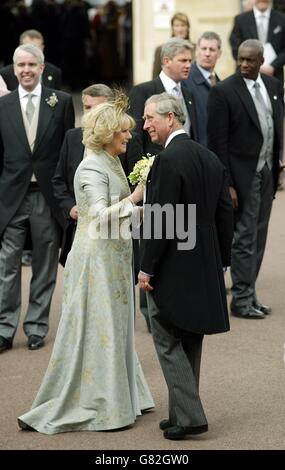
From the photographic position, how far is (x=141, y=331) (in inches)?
406

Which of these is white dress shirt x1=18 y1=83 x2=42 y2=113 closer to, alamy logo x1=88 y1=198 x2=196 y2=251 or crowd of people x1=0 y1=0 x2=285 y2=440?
crowd of people x1=0 y1=0 x2=285 y2=440

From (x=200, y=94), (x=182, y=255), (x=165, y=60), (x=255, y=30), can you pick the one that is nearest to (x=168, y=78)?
(x=165, y=60)

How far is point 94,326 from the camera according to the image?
305 inches

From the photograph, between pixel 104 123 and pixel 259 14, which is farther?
pixel 259 14

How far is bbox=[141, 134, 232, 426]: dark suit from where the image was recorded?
731 centimetres

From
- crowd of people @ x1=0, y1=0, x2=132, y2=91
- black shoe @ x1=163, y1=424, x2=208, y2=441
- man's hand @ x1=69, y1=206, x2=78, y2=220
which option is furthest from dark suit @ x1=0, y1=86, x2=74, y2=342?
crowd of people @ x1=0, y1=0, x2=132, y2=91

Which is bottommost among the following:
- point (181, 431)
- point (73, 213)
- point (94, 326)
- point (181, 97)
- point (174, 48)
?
point (181, 431)

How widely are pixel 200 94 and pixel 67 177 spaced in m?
2.58

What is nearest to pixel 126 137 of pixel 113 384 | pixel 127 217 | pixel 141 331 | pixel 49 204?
pixel 127 217

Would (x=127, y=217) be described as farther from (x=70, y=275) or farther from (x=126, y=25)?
(x=126, y=25)

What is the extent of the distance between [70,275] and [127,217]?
19.2 inches

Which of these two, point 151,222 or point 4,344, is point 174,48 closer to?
A: point 4,344

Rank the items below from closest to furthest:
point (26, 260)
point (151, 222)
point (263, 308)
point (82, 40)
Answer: point (151, 222) < point (263, 308) < point (26, 260) < point (82, 40)

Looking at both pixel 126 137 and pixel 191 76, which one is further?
pixel 191 76
